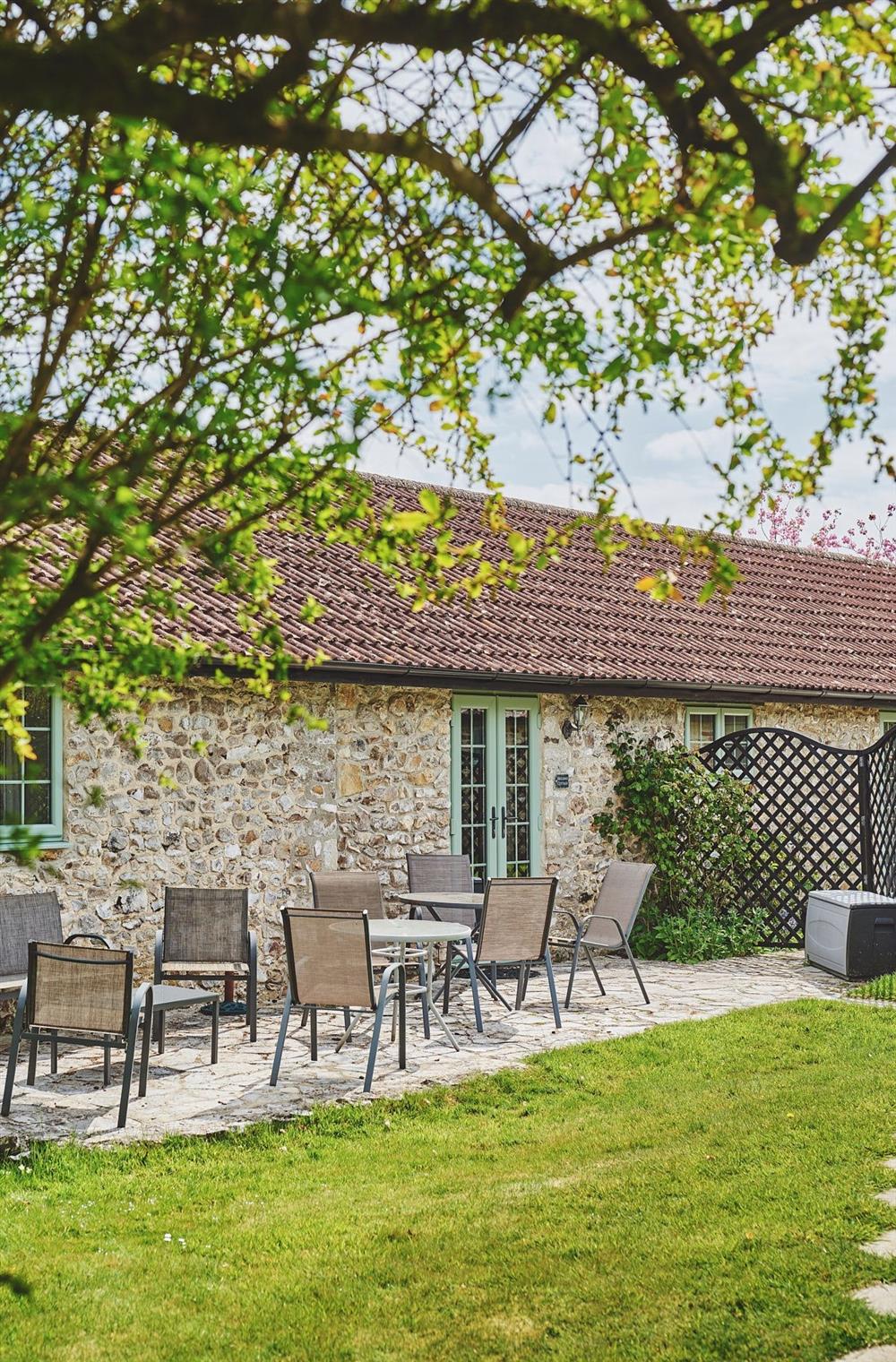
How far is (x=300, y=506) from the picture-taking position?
12.2 ft

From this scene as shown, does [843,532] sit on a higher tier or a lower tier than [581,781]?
higher

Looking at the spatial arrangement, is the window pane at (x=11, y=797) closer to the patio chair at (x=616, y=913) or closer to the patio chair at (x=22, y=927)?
the patio chair at (x=22, y=927)

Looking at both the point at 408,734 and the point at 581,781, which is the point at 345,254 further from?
the point at 581,781

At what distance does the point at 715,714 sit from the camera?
15.0m

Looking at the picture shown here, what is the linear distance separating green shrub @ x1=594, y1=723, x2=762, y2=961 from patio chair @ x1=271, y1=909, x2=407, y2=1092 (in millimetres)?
6067

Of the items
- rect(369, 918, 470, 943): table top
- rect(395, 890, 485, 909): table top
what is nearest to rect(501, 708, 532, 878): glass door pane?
rect(395, 890, 485, 909): table top

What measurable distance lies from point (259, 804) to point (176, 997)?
9.97ft

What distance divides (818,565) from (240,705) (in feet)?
43.3

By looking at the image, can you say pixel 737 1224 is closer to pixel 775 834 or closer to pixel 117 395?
pixel 117 395

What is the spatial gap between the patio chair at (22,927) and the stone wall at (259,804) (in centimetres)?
28

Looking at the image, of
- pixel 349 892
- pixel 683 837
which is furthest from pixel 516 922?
pixel 683 837

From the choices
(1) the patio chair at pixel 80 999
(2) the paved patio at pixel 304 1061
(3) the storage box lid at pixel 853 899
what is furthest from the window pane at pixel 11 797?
(3) the storage box lid at pixel 853 899

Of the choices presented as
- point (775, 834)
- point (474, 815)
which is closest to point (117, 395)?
point (474, 815)

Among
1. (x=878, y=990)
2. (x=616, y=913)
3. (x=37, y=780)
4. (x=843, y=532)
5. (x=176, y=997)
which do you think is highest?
(x=843, y=532)
